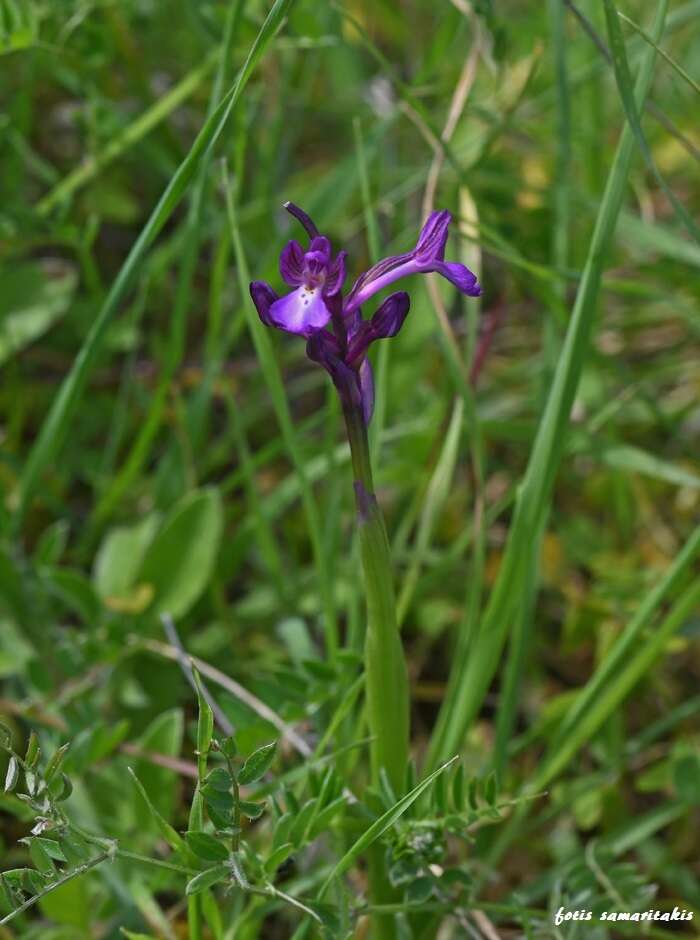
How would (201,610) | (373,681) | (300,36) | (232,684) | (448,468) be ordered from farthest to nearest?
1. (201,610)
2. (300,36)
3. (448,468)
4. (232,684)
5. (373,681)

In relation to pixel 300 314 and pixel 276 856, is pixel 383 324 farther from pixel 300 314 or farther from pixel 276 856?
pixel 276 856

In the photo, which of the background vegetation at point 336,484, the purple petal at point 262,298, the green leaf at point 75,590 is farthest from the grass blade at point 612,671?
the green leaf at point 75,590

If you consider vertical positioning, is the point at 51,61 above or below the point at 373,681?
above

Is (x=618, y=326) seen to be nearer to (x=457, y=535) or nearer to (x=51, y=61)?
(x=457, y=535)

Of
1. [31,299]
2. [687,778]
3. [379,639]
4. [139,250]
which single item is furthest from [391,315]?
[31,299]

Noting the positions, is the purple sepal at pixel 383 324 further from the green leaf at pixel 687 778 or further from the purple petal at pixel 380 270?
the green leaf at pixel 687 778

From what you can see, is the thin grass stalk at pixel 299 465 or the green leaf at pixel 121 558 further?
the green leaf at pixel 121 558

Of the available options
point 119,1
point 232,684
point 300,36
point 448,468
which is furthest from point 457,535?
point 119,1
